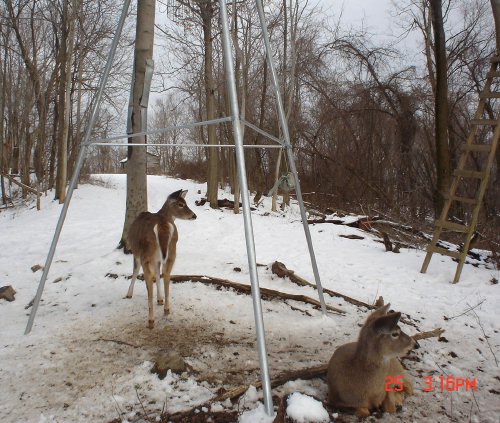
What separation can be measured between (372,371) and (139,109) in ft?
15.3

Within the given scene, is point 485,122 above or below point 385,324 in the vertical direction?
above

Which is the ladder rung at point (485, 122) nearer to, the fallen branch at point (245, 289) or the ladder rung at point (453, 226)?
the ladder rung at point (453, 226)

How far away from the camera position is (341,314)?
3850 millimetres

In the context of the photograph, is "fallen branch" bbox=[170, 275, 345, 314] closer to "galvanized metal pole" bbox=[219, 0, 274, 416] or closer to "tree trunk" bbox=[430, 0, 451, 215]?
"galvanized metal pole" bbox=[219, 0, 274, 416]

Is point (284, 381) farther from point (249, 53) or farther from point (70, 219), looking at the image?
point (249, 53)

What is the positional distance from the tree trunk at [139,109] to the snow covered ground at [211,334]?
0.99 m

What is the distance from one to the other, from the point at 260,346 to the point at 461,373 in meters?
1.76

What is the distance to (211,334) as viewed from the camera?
3.34 m

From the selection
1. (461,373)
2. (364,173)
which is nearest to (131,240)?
(461,373)

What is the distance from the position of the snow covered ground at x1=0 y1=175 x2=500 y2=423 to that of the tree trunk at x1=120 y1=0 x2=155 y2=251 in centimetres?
99

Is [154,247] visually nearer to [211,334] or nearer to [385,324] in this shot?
[211,334]

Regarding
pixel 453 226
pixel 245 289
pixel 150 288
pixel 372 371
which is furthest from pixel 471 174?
pixel 150 288

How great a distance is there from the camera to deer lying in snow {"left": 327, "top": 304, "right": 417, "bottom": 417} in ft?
7.16

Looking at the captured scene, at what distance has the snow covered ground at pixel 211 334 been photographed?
7.65 ft
